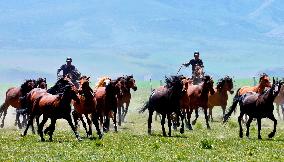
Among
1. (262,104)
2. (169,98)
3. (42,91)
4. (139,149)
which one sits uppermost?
(42,91)

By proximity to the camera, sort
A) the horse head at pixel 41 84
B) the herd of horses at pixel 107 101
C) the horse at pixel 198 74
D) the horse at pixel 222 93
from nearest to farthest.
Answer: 1. the herd of horses at pixel 107 101
2. the horse head at pixel 41 84
3. the horse at pixel 222 93
4. the horse at pixel 198 74

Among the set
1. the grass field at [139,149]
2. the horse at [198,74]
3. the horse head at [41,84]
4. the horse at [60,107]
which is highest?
the horse at [198,74]

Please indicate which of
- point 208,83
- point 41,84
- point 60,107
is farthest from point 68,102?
point 208,83

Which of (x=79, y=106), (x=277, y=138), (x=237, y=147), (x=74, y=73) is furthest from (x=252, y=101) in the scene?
(x=74, y=73)

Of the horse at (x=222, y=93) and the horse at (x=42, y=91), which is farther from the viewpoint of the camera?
the horse at (x=222, y=93)

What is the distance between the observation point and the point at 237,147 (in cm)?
2491

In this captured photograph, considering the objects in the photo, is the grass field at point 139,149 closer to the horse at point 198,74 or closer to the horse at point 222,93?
the horse at point 222,93

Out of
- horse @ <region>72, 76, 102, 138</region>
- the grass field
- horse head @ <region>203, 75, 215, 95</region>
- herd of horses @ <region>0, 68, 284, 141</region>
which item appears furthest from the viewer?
horse head @ <region>203, 75, 215, 95</region>

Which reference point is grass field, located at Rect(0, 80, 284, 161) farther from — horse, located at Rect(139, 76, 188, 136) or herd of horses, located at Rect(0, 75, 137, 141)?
horse, located at Rect(139, 76, 188, 136)

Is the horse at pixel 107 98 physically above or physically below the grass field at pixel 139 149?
above

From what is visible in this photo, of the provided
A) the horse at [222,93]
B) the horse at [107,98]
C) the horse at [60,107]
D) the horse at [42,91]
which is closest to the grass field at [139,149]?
the horse at [60,107]

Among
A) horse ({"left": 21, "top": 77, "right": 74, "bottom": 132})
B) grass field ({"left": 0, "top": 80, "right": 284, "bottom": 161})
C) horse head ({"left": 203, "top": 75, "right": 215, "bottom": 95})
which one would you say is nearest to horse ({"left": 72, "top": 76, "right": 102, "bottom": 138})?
horse ({"left": 21, "top": 77, "right": 74, "bottom": 132})

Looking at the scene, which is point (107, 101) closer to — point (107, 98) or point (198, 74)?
point (107, 98)

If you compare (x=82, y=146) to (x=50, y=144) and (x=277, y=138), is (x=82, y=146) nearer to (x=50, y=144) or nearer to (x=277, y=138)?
(x=50, y=144)
